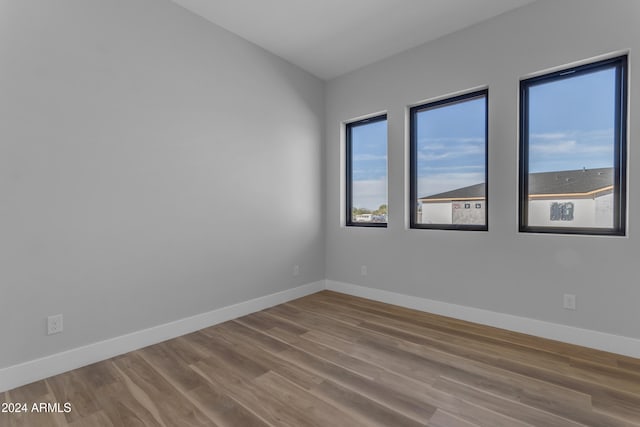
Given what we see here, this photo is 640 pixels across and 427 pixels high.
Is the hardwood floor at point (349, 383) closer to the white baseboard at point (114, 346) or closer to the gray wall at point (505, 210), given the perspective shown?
the white baseboard at point (114, 346)

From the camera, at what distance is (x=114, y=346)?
2.29 metres

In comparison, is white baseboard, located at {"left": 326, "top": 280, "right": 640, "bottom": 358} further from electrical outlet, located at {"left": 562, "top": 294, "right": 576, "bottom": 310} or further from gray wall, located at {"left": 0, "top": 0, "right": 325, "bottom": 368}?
gray wall, located at {"left": 0, "top": 0, "right": 325, "bottom": 368}

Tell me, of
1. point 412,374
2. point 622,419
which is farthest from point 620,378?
point 412,374

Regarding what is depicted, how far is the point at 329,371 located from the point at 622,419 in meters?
1.59

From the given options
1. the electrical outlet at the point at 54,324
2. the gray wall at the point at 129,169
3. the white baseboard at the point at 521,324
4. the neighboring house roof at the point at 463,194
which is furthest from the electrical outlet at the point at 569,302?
the electrical outlet at the point at 54,324

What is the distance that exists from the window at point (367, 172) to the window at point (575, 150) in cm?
149

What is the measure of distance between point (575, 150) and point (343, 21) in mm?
2371

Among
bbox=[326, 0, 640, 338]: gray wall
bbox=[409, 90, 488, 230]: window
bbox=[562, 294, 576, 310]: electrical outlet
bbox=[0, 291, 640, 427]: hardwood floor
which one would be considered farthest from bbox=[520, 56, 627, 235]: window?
bbox=[0, 291, 640, 427]: hardwood floor

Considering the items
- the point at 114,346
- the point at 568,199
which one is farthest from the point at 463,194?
the point at 114,346

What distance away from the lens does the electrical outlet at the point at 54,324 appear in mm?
2029

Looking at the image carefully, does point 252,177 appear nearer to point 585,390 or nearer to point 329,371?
point 329,371

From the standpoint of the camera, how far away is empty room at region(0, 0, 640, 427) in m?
1.87

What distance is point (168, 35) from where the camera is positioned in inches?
103

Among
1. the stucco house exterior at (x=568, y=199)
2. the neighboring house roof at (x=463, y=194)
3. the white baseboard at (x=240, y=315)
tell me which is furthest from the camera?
the neighboring house roof at (x=463, y=194)
